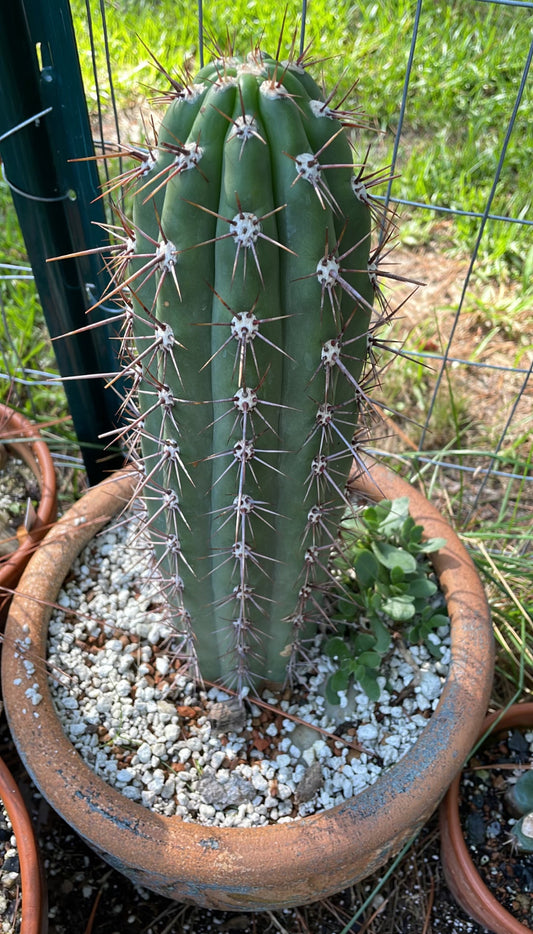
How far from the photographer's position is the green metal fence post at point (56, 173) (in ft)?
3.58

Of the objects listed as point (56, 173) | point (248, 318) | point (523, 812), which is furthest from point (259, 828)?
point (56, 173)

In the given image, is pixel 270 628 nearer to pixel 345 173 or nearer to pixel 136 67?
pixel 345 173

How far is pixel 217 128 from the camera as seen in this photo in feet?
2.35

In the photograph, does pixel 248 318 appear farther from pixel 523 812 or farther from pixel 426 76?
pixel 426 76

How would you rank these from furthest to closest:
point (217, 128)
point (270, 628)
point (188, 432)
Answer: point (270, 628), point (188, 432), point (217, 128)

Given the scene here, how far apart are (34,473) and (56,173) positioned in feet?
1.96

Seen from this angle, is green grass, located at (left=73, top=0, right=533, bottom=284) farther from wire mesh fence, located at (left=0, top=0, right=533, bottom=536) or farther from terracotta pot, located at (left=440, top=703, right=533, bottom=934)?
terracotta pot, located at (left=440, top=703, right=533, bottom=934)

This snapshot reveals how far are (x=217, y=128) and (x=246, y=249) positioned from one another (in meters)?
0.11

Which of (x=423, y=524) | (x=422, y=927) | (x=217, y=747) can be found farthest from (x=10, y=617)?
(x=422, y=927)

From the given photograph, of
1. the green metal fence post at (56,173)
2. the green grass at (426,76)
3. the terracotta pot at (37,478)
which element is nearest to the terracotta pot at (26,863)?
the terracotta pot at (37,478)

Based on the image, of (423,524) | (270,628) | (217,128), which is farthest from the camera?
(423,524)

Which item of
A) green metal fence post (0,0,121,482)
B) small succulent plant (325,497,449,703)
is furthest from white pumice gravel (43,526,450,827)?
green metal fence post (0,0,121,482)

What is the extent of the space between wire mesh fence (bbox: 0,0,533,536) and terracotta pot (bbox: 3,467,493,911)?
0.52 metres

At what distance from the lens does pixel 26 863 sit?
1.08 metres
